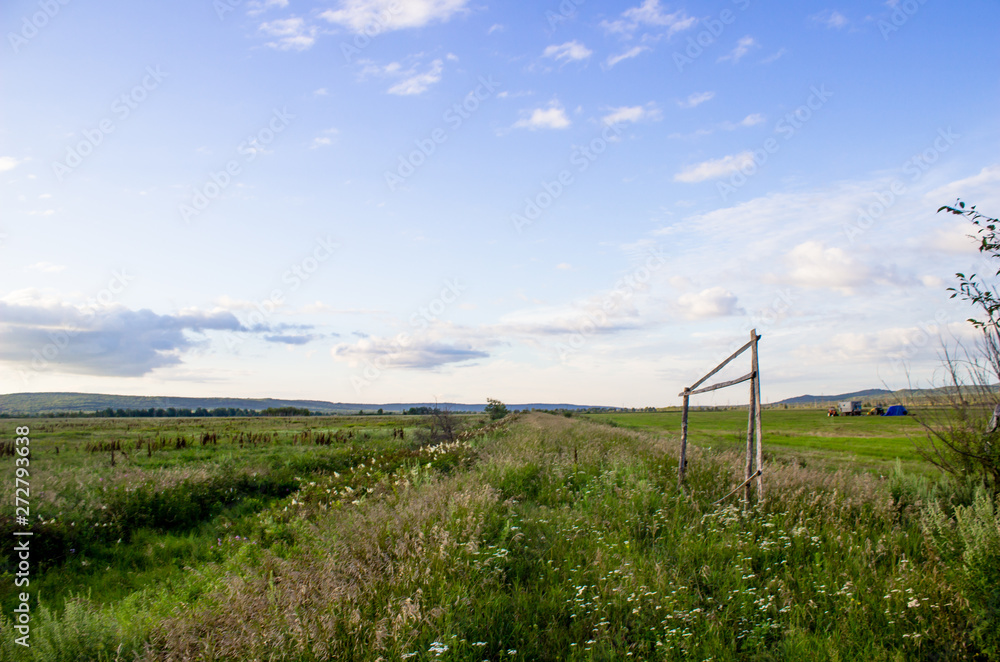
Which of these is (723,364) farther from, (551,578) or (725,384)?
(551,578)

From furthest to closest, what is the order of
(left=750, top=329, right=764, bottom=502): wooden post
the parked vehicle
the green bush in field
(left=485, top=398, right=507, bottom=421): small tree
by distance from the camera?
the parked vehicle < (left=485, top=398, right=507, bottom=421): small tree < (left=750, top=329, right=764, bottom=502): wooden post < the green bush in field

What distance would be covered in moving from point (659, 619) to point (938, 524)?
3.76 m

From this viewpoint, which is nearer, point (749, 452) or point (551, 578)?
point (551, 578)

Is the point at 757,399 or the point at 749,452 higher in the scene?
the point at 757,399

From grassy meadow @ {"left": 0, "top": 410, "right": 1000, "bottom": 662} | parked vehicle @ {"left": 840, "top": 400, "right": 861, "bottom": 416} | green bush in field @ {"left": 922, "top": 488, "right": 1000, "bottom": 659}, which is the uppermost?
green bush in field @ {"left": 922, "top": 488, "right": 1000, "bottom": 659}

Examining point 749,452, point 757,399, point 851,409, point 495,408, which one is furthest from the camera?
point 851,409

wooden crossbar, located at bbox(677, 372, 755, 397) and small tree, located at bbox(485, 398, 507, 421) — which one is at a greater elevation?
wooden crossbar, located at bbox(677, 372, 755, 397)

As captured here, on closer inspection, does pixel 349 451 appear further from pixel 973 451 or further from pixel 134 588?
pixel 973 451

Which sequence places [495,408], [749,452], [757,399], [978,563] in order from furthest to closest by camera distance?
[495,408], [749,452], [757,399], [978,563]

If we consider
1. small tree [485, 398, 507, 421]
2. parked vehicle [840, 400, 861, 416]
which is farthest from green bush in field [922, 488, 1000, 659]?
parked vehicle [840, 400, 861, 416]

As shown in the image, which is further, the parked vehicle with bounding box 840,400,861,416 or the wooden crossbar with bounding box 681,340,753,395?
the parked vehicle with bounding box 840,400,861,416

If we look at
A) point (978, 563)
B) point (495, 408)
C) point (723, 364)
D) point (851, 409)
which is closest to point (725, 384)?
point (723, 364)

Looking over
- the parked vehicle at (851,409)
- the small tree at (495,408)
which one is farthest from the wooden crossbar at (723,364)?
the parked vehicle at (851,409)

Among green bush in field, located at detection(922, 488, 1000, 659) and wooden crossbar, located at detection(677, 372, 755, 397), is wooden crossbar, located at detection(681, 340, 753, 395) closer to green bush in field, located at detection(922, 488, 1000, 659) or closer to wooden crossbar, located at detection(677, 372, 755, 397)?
wooden crossbar, located at detection(677, 372, 755, 397)
